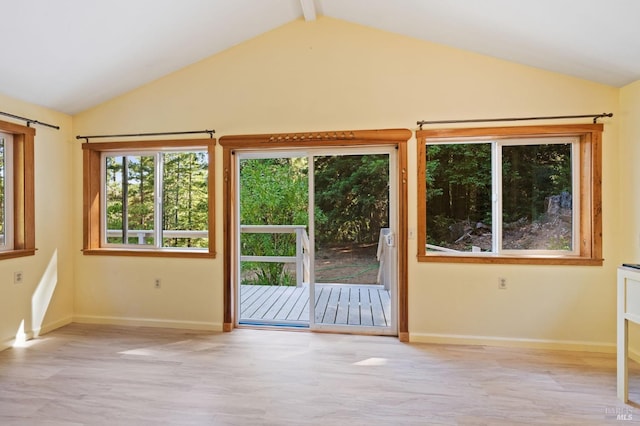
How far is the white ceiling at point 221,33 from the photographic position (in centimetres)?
216

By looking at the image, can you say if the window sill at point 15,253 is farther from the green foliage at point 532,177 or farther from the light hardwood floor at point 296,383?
the green foliage at point 532,177

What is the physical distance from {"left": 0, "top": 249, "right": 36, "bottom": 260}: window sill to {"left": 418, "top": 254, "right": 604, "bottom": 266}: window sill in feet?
12.4

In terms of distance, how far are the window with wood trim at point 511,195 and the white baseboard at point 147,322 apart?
2.32m

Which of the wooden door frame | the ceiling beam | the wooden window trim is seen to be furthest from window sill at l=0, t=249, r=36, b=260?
the ceiling beam

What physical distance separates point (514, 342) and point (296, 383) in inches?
80.5

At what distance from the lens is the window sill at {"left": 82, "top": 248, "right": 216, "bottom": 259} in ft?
10.9

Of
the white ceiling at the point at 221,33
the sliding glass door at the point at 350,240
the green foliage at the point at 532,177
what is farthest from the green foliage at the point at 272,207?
the green foliage at the point at 532,177

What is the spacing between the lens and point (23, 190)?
3049mm

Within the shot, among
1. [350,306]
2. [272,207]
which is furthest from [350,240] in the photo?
[272,207]

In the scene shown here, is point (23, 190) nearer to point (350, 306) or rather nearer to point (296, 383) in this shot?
point (296, 383)

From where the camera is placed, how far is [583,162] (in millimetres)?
2885

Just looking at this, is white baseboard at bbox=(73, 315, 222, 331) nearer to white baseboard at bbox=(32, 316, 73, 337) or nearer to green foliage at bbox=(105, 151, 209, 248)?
white baseboard at bbox=(32, 316, 73, 337)

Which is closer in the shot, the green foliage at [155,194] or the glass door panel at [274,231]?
the green foliage at [155,194]

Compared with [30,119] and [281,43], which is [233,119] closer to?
[281,43]
